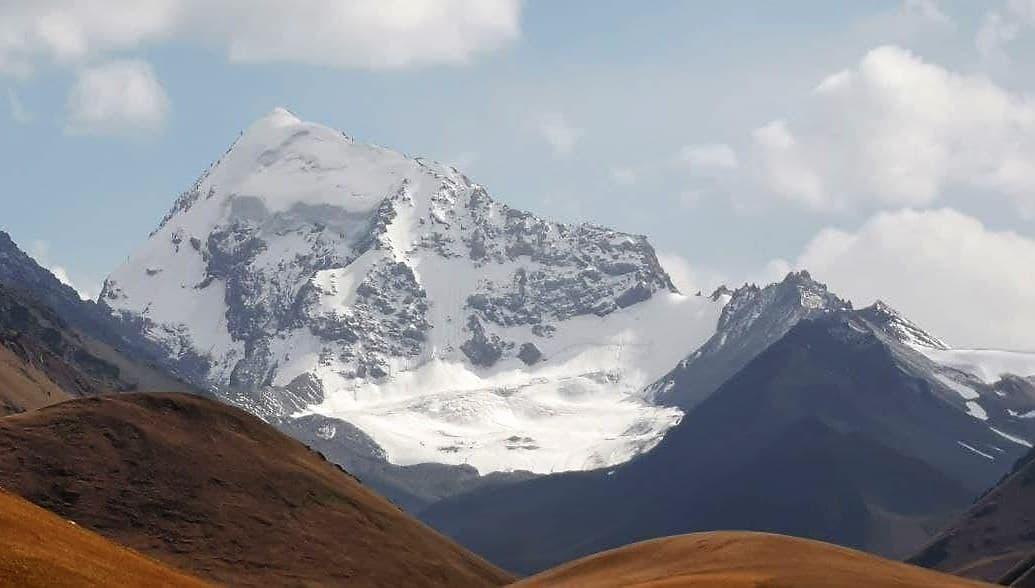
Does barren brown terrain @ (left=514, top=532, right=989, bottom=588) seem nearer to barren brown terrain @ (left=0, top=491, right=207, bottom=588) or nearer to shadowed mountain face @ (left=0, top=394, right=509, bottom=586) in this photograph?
barren brown terrain @ (left=0, top=491, right=207, bottom=588)

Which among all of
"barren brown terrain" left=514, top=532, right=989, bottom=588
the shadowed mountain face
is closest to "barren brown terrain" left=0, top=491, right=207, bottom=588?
"barren brown terrain" left=514, top=532, right=989, bottom=588

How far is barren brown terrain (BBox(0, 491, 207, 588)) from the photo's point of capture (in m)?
63.0

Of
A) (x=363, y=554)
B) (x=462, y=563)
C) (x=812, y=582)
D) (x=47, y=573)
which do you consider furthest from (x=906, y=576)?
(x=462, y=563)

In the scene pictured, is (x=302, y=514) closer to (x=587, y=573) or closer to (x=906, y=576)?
(x=587, y=573)

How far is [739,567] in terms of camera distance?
102000 millimetres

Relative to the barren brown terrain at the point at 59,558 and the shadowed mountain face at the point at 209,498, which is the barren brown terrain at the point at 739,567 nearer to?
the barren brown terrain at the point at 59,558

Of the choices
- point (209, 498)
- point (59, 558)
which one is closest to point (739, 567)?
point (59, 558)

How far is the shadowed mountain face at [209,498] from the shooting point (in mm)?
162625

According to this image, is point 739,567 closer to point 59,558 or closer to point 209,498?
point 59,558

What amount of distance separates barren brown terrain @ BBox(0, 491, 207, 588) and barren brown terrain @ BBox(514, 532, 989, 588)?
33589 mm

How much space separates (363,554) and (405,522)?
18.8 m

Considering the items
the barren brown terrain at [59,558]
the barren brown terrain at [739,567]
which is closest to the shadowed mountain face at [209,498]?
the barren brown terrain at [739,567]

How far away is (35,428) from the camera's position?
581 feet

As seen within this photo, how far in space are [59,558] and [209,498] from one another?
108914 mm
